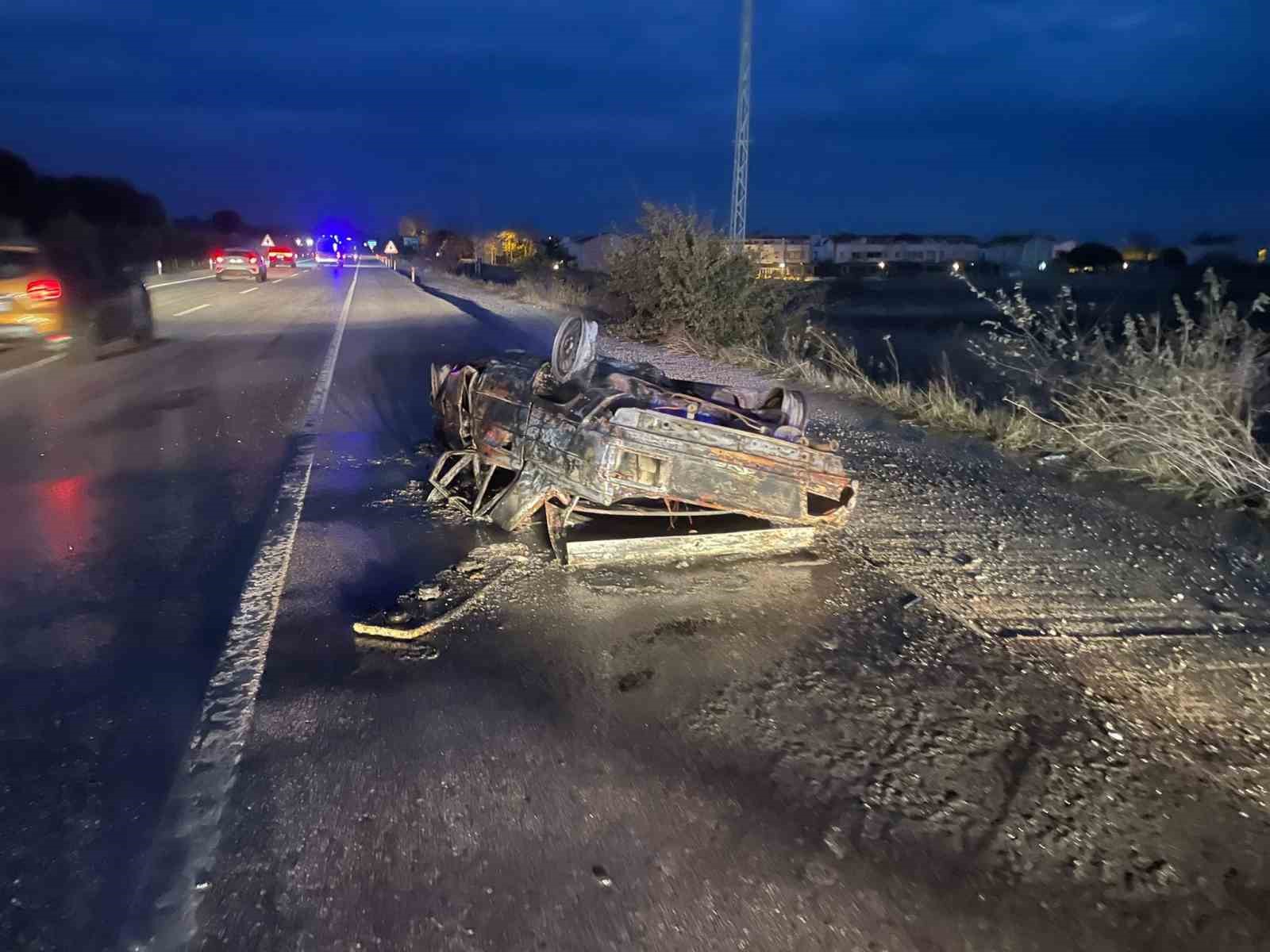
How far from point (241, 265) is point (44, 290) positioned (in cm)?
3501

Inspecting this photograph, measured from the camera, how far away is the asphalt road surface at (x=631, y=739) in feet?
10.3

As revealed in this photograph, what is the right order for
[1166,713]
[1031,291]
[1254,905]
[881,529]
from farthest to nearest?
[1031,291] → [881,529] → [1166,713] → [1254,905]

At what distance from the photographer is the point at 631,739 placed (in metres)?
4.17

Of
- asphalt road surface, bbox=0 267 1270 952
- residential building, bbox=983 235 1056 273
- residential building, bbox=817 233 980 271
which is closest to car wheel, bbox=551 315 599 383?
asphalt road surface, bbox=0 267 1270 952

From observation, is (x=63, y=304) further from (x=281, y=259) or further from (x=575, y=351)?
(x=281, y=259)

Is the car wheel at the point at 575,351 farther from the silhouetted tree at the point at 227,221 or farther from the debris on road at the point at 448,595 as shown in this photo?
the silhouetted tree at the point at 227,221

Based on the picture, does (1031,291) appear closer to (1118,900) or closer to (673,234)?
(673,234)

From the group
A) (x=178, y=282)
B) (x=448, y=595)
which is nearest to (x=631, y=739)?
(x=448, y=595)

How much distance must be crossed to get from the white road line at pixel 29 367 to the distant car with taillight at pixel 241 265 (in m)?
32.9

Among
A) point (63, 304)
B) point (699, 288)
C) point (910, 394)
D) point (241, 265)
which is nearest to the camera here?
point (910, 394)

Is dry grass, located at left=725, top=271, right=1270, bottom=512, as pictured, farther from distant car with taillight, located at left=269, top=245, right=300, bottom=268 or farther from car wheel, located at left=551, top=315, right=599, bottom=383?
distant car with taillight, located at left=269, top=245, right=300, bottom=268

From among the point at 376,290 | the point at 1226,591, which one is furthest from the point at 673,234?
the point at 376,290

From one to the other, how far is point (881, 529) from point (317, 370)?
11156mm

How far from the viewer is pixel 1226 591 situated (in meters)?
5.80
